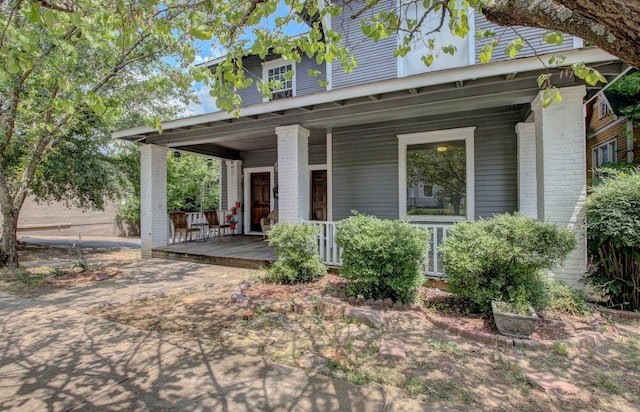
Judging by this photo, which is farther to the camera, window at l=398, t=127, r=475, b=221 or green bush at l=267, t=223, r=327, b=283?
window at l=398, t=127, r=475, b=221

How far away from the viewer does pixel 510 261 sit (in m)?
3.56

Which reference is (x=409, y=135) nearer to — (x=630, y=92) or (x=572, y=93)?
(x=572, y=93)

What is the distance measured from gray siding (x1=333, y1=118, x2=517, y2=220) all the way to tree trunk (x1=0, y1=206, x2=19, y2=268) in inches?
281

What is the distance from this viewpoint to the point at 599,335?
10.4 ft

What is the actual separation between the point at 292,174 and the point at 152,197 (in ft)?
13.1

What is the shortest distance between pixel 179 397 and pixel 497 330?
10.0ft

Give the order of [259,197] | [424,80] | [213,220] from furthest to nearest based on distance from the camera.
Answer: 1. [259,197]
2. [213,220]
3. [424,80]

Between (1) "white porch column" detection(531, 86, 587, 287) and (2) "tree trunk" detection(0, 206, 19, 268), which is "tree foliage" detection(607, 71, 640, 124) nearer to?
(1) "white porch column" detection(531, 86, 587, 287)

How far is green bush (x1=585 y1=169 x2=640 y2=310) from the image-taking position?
3.71m

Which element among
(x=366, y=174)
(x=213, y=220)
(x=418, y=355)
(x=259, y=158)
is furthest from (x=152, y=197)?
(x=418, y=355)

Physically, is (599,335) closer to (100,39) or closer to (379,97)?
(379,97)

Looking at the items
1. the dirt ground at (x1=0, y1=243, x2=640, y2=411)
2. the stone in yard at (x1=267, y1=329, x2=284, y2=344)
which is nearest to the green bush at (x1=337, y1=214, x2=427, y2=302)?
the dirt ground at (x1=0, y1=243, x2=640, y2=411)

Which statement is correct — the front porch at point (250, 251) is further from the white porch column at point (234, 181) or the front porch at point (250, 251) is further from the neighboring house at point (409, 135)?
the white porch column at point (234, 181)

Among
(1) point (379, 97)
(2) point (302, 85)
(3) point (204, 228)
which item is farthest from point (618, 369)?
(3) point (204, 228)
